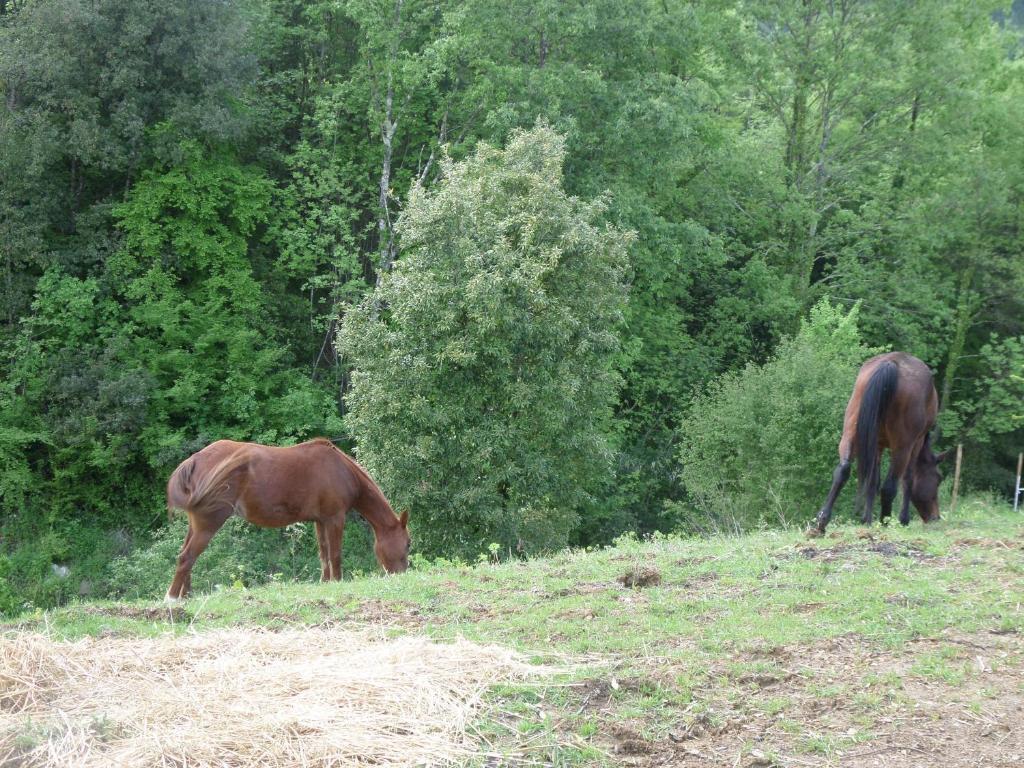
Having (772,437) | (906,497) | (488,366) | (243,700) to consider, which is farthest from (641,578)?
(772,437)

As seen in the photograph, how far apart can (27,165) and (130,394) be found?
20.0ft

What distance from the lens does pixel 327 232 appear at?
29.5 metres

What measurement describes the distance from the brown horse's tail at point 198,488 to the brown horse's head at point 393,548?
217 centimetres

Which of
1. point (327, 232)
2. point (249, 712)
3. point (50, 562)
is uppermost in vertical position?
point (327, 232)

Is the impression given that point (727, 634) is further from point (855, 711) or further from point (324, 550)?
point (324, 550)

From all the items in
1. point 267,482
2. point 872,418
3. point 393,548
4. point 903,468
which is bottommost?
point 393,548

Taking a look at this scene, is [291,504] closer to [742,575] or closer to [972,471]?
[742,575]

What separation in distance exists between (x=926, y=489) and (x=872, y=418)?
203 cm

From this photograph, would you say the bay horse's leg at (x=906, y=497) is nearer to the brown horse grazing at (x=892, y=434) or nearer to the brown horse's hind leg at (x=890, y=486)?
the brown horse grazing at (x=892, y=434)

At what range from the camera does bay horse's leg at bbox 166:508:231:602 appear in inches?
448

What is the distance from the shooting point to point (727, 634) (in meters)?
7.07

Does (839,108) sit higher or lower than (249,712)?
higher

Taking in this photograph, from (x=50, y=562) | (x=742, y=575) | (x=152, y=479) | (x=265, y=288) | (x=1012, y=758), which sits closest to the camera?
(x=1012, y=758)

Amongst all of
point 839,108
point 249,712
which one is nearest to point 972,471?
point 839,108
